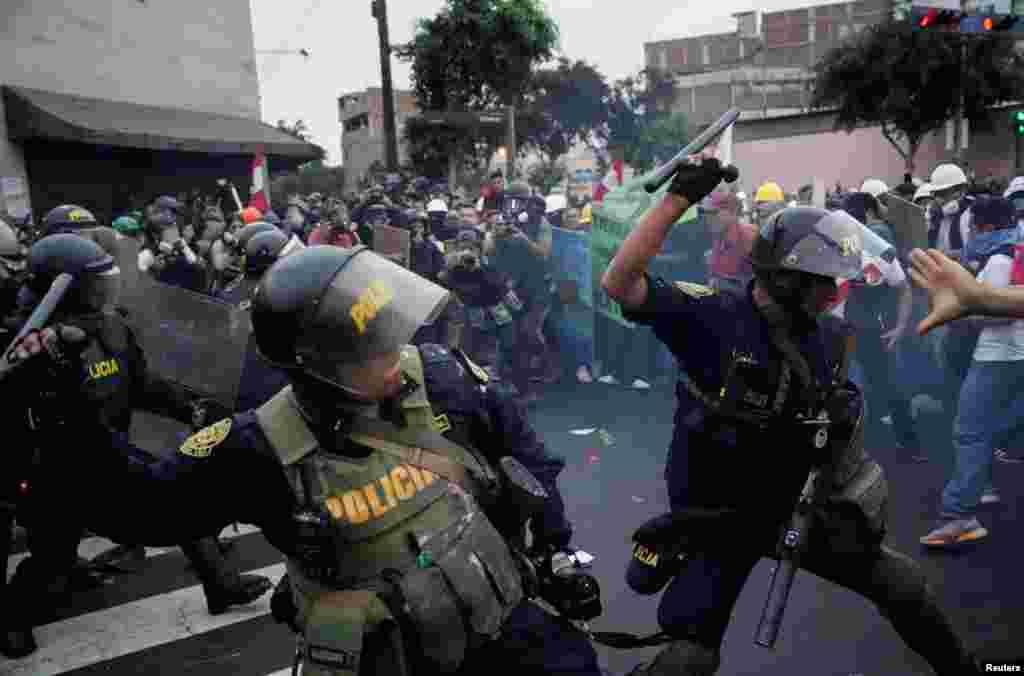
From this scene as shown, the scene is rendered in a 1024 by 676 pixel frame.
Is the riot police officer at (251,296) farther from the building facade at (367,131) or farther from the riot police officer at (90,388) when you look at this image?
the building facade at (367,131)

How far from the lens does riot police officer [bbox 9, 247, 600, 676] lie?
2.05 m

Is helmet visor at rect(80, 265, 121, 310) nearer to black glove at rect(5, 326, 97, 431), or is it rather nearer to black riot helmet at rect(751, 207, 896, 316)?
black glove at rect(5, 326, 97, 431)

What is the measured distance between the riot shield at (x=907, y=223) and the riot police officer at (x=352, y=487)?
19.0 ft

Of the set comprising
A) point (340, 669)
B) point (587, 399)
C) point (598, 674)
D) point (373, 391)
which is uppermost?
point (373, 391)

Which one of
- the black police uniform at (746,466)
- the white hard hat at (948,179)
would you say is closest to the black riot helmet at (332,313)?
the black police uniform at (746,466)

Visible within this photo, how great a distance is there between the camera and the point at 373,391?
2.11 m

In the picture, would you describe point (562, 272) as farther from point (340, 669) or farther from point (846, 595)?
point (340, 669)

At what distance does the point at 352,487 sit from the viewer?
6.77 ft

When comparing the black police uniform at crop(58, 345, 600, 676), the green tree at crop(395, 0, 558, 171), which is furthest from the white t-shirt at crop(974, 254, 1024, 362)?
the green tree at crop(395, 0, 558, 171)

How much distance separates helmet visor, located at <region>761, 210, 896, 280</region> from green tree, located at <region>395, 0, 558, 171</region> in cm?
3144

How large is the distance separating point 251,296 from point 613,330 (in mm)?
6138

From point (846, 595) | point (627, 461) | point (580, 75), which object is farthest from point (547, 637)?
point (580, 75)

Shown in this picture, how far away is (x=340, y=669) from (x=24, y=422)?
2792 millimetres

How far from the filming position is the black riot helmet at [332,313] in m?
2.04
